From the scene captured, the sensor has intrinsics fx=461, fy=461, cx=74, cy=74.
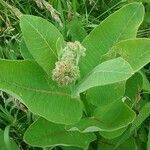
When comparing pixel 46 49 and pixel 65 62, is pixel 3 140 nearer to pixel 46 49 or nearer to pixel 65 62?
pixel 46 49

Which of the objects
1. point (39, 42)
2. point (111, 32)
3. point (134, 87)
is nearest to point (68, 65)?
point (39, 42)

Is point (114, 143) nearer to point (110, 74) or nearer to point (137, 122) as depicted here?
point (137, 122)

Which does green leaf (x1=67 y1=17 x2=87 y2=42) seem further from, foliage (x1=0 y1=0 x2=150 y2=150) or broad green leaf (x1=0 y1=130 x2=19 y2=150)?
broad green leaf (x1=0 y1=130 x2=19 y2=150)

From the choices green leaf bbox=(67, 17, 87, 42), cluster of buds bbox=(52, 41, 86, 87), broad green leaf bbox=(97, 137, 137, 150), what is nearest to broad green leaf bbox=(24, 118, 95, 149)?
broad green leaf bbox=(97, 137, 137, 150)

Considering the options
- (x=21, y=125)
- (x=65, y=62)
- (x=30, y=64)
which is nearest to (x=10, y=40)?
(x=21, y=125)

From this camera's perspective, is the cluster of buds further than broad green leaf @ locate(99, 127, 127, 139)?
No

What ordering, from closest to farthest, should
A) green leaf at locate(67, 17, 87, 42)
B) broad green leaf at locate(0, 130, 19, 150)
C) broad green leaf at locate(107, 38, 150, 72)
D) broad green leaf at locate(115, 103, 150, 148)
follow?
broad green leaf at locate(107, 38, 150, 72)
broad green leaf at locate(115, 103, 150, 148)
broad green leaf at locate(0, 130, 19, 150)
green leaf at locate(67, 17, 87, 42)


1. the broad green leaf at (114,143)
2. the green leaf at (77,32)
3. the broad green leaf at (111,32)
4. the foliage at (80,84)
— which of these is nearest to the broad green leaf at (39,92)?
the foliage at (80,84)
